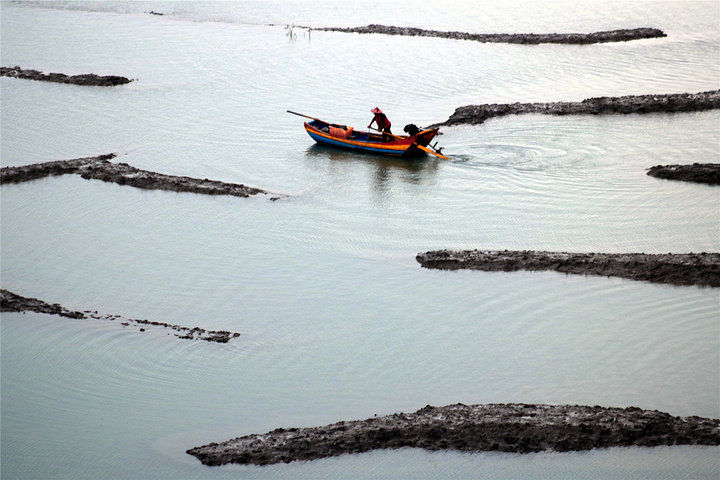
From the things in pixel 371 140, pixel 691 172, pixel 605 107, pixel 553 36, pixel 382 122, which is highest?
pixel 553 36

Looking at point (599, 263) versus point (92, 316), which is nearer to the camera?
point (92, 316)

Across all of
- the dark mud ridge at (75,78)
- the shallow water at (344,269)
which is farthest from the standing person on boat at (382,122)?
the dark mud ridge at (75,78)

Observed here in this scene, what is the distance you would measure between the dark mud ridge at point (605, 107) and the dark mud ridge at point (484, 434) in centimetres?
1159

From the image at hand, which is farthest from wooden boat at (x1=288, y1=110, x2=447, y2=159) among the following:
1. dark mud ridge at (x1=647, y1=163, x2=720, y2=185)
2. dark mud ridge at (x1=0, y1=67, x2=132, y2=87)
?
dark mud ridge at (x1=0, y1=67, x2=132, y2=87)

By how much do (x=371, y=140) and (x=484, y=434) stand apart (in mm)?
11042

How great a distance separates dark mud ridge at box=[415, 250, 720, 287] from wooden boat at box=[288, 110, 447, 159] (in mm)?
5117

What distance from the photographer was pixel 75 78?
25.2m

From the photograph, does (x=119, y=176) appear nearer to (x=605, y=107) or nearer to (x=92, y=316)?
(x=92, y=316)

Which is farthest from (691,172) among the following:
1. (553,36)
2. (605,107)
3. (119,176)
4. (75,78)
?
(75,78)

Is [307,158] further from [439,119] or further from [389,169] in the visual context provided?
[439,119]

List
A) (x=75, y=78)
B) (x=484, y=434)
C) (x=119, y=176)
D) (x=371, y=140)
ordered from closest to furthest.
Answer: (x=484, y=434), (x=119, y=176), (x=371, y=140), (x=75, y=78)

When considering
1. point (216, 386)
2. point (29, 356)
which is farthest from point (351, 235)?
point (29, 356)

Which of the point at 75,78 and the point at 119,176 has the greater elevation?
the point at 75,78

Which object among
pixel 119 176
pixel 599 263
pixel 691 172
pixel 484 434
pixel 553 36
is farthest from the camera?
pixel 553 36
